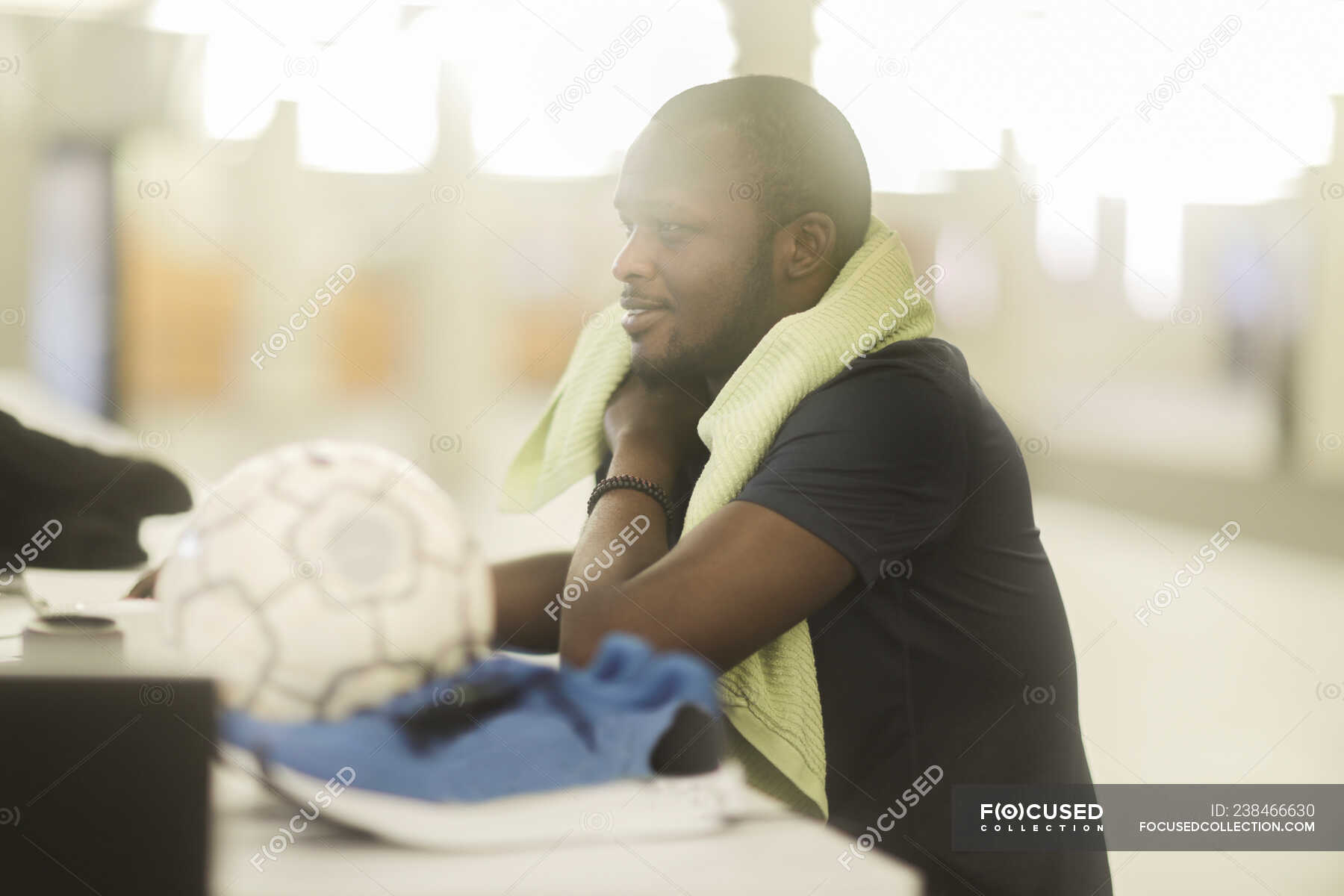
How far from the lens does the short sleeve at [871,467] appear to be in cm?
64

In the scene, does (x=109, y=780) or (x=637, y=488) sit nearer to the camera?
(x=109, y=780)

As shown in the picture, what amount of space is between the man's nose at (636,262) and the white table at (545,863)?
14.0 inches

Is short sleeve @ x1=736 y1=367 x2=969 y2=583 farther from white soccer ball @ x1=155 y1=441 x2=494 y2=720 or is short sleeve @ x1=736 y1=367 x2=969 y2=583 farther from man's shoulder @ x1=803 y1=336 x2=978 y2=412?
white soccer ball @ x1=155 y1=441 x2=494 y2=720

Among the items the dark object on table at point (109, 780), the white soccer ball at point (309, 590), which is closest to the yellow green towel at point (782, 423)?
the white soccer ball at point (309, 590)

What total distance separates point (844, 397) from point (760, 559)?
0.12 meters

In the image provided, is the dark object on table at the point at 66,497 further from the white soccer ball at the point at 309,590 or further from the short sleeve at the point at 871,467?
the short sleeve at the point at 871,467

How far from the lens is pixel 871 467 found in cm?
65

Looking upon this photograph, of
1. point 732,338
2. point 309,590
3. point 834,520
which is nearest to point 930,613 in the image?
point 834,520

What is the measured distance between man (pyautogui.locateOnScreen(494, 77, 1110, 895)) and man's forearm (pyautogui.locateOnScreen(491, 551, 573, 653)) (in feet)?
0.46

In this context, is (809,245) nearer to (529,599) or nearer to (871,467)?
(871,467)

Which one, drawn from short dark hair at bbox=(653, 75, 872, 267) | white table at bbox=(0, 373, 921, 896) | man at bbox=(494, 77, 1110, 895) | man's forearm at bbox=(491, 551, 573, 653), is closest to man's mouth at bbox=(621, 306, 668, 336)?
man at bbox=(494, 77, 1110, 895)

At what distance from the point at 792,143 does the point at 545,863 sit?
48cm

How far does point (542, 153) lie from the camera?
0.80 meters

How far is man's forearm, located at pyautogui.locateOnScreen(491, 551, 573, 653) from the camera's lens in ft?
2.74
